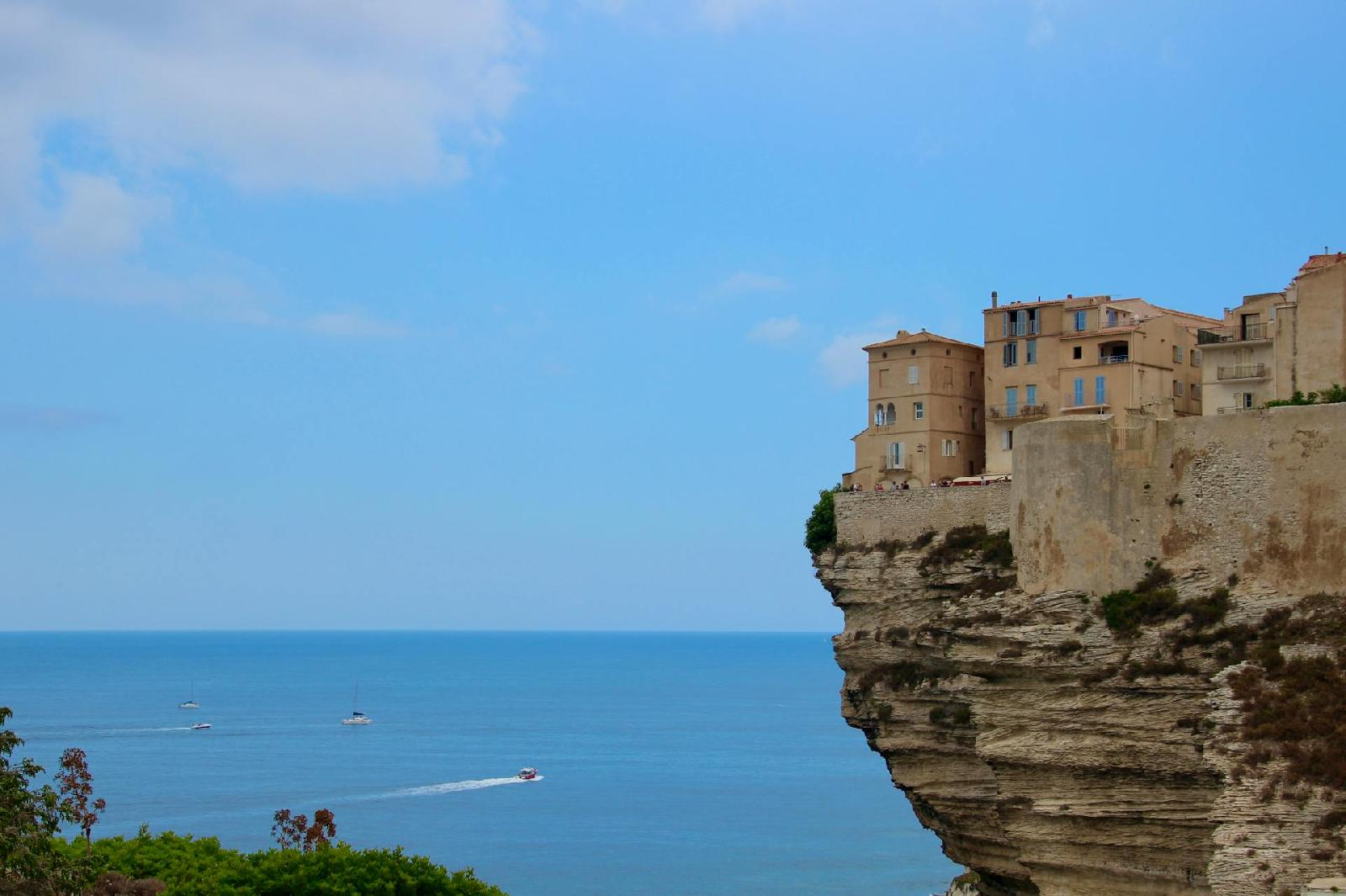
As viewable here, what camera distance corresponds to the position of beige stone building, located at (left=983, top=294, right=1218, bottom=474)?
2055 inches

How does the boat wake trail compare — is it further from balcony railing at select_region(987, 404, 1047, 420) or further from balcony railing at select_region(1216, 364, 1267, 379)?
balcony railing at select_region(1216, 364, 1267, 379)

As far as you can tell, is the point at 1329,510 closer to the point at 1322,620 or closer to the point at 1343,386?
the point at 1322,620

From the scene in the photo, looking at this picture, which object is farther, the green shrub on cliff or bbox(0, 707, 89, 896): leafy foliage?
the green shrub on cliff

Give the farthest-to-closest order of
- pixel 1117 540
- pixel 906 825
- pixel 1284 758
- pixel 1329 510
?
pixel 906 825 → pixel 1117 540 → pixel 1329 510 → pixel 1284 758

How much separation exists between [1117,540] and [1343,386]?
355 inches

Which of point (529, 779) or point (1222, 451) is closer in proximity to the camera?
point (1222, 451)

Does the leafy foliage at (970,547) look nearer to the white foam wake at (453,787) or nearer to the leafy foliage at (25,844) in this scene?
the leafy foliage at (25,844)

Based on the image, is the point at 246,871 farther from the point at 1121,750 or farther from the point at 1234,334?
the point at 1234,334

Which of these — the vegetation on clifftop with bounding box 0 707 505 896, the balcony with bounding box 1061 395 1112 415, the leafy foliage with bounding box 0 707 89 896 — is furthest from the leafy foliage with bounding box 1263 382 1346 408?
the leafy foliage with bounding box 0 707 89 896

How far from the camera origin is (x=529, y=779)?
111062 mm

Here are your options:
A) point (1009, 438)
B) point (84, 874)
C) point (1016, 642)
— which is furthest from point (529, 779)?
point (84, 874)

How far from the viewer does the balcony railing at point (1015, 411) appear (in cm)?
5244

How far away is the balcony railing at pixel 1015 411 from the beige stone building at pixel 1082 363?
3 cm

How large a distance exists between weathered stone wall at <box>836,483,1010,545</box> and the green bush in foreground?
16057 mm
